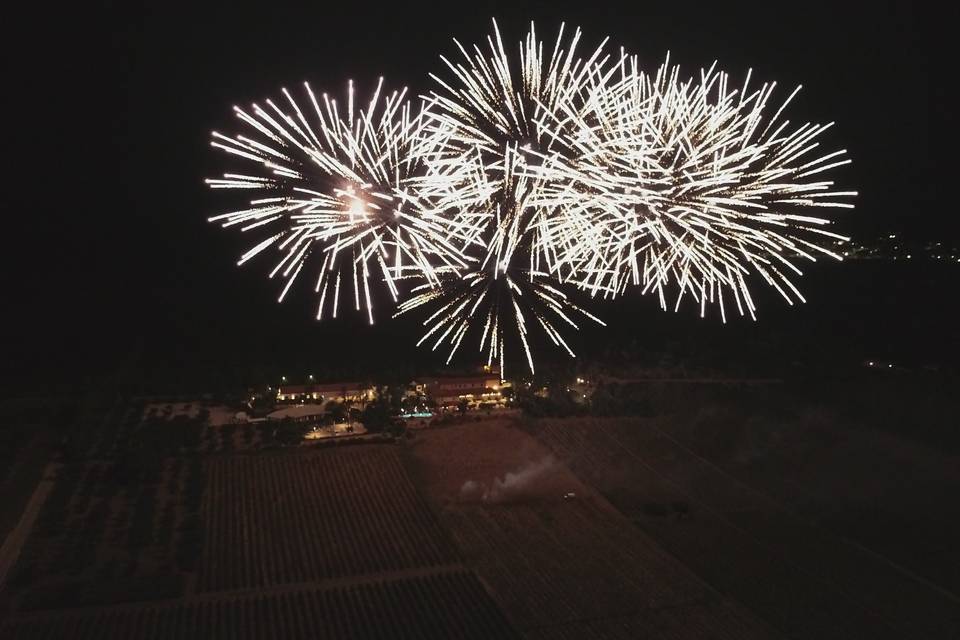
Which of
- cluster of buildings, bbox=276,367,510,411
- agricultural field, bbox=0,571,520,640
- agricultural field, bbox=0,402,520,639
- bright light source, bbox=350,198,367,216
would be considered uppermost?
bright light source, bbox=350,198,367,216

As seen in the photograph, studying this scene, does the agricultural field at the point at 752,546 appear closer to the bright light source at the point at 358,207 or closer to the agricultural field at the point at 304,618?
the agricultural field at the point at 304,618

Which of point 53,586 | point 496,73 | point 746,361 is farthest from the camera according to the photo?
point 746,361

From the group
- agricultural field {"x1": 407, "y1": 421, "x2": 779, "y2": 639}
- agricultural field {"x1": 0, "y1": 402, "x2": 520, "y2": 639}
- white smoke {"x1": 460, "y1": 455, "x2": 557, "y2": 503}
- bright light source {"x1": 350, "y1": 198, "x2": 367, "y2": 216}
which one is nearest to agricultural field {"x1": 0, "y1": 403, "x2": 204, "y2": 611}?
agricultural field {"x1": 0, "y1": 402, "x2": 520, "y2": 639}

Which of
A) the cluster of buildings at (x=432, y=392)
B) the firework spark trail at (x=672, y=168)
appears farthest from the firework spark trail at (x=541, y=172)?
the cluster of buildings at (x=432, y=392)

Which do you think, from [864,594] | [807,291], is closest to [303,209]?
[864,594]

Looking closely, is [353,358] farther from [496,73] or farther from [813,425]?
[496,73]

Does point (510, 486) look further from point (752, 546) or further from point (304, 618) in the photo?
point (304, 618)

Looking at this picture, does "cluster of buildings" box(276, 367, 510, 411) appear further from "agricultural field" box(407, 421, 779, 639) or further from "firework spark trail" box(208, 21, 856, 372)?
"firework spark trail" box(208, 21, 856, 372)
